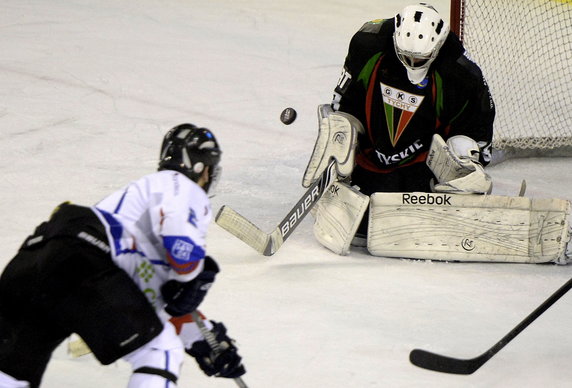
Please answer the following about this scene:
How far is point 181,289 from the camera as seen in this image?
248cm

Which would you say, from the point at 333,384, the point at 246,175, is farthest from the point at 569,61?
the point at 333,384

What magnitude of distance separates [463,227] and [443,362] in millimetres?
962

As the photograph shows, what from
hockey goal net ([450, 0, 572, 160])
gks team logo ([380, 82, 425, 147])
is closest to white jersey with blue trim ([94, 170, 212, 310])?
gks team logo ([380, 82, 425, 147])

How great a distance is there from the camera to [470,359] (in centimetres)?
309

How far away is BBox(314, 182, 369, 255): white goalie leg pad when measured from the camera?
→ 13.1ft

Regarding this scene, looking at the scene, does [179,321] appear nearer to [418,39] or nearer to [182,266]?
[182,266]

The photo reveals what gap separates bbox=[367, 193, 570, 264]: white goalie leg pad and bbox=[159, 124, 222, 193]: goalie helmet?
1.47 meters

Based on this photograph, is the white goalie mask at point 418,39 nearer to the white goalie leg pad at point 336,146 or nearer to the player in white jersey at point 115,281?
the white goalie leg pad at point 336,146

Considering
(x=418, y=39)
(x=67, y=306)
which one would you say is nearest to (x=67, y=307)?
(x=67, y=306)

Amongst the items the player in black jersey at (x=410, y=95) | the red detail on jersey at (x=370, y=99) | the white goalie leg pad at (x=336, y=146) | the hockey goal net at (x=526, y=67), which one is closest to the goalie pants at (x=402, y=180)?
the player in black jersey at (x=410, y=95)

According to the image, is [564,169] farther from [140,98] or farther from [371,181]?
[140,98]

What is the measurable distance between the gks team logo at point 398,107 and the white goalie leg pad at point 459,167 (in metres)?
0.16

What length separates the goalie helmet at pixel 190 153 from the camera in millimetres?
2578

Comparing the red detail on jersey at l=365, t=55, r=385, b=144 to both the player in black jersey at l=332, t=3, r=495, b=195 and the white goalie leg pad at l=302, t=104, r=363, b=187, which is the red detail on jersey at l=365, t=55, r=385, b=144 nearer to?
the player in black jersey at l=332, t=3, r=495, b=195
